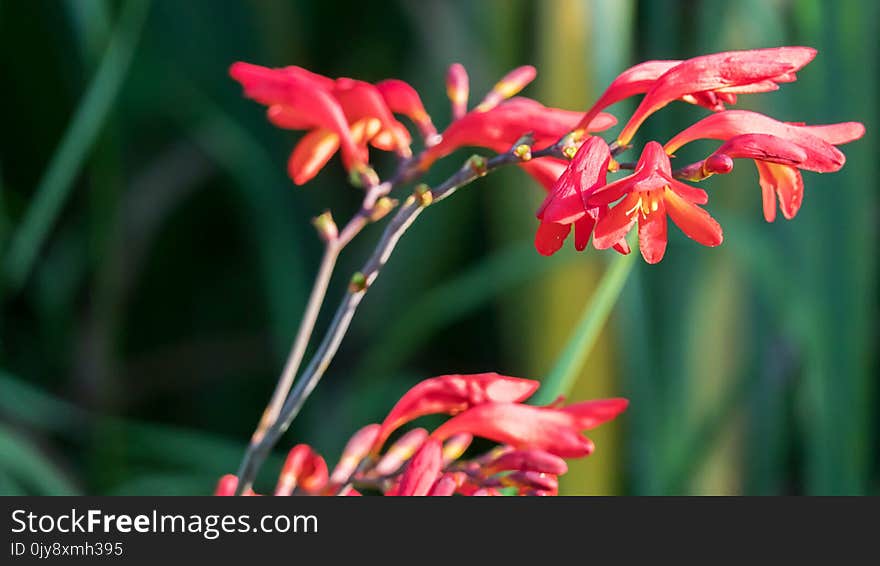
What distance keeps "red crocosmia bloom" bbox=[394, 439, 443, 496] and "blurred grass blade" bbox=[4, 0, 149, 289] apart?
549mm

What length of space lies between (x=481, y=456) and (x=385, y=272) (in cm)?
67

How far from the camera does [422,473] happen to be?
372 millimetres

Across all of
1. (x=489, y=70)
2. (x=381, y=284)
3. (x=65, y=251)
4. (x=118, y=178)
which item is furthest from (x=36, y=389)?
(x=489, y=70)

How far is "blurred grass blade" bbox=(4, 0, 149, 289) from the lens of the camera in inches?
31.9

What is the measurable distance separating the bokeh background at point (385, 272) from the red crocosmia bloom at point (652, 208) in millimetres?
412

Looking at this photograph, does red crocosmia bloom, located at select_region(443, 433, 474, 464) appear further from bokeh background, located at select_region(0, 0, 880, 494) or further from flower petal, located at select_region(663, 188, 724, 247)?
bokeh background, located at select_region(0, 0, 880, 494)

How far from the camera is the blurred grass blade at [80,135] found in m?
0.81

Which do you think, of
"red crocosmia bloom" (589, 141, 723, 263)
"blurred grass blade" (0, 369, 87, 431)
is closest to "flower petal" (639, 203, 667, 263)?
"red crocosmia bloom" (589, 141, 723, 263)

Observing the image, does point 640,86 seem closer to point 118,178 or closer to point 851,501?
point 851,501

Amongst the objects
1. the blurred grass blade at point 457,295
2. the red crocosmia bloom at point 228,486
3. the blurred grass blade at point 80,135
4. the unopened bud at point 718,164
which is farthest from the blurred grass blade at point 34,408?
the unopened bud at point 718,164

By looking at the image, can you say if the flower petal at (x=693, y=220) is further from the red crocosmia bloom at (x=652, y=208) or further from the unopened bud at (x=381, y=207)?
the unopened bud at (x=381, y=207)

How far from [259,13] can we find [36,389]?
0.50m

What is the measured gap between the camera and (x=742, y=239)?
0.79 m

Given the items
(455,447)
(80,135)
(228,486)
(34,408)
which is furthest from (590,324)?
(34,408)
